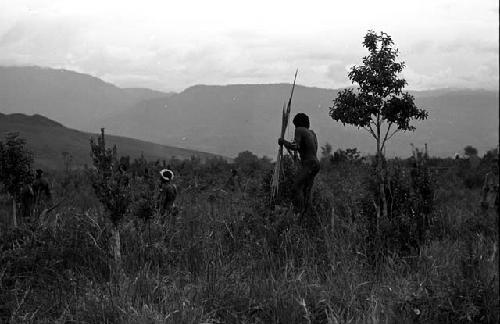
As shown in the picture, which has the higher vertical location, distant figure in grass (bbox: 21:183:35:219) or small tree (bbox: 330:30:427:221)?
small tree (bbox: 330:30:427:221)

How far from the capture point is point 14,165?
Answer: 34.1 feet

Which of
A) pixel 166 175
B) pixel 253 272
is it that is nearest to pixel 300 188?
pixel 253 272

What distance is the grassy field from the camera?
15.9 ft

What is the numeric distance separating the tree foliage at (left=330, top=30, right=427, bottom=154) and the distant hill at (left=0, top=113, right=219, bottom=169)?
11075cm

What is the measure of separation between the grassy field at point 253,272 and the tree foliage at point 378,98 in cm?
154

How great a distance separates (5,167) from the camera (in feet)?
33.9

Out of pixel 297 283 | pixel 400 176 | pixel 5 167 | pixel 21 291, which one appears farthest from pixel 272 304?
pixel 5 167

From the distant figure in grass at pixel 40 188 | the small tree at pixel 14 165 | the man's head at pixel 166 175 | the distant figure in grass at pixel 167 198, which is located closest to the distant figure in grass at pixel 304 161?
the distant figure in grass at pixel 167 198

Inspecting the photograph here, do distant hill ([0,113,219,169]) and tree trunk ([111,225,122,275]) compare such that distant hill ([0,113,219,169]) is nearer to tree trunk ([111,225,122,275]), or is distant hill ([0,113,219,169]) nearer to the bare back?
the bare back

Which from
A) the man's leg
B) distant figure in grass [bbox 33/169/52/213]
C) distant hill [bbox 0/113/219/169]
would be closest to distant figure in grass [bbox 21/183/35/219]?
distant figure in grass [bbox 33/169/52/213]

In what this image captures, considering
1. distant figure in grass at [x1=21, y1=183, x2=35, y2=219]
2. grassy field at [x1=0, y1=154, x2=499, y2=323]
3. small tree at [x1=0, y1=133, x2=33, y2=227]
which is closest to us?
grassy field at [x1=0, y1=154, x2=499, y2=323]

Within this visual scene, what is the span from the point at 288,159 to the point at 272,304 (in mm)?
6231

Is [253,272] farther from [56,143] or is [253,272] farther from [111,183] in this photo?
[56,143]

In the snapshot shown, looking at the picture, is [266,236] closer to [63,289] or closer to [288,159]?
[63,289]
